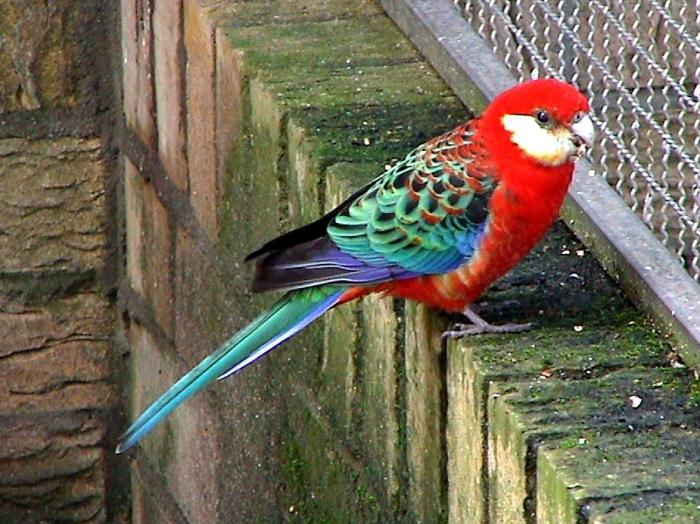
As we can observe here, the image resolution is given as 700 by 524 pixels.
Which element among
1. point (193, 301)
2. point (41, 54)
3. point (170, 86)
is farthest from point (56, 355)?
point (170, 86)

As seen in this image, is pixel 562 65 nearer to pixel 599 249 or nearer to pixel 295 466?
pixel 599 249

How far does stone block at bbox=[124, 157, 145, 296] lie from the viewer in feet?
13.8

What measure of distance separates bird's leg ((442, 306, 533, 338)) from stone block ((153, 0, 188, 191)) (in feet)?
4.71

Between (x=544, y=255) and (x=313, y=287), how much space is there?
0.42 metres

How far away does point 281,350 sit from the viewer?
3.32 meters

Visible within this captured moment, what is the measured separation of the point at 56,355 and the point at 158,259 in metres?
0.51

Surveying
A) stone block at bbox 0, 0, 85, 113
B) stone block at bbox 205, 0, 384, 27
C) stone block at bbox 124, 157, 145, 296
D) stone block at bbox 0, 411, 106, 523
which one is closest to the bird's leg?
stone block at bbox 205, 0, 384, 27

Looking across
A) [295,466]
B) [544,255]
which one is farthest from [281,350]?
[544,255]

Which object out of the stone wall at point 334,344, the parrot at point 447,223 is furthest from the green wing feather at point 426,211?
the stone wall at point 334,344

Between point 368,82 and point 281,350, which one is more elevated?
point 368,82

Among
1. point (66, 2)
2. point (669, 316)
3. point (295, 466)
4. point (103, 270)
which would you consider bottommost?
point (103, 270)

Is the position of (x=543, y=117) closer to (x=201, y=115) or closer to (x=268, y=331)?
(x=268, y=331)

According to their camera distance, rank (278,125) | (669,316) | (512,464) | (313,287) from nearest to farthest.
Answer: (512,464), (669,316), (313,287), (278,125)

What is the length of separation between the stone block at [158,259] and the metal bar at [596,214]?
0.83m
